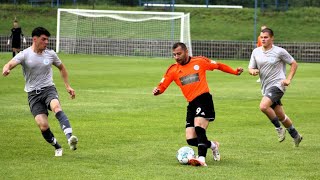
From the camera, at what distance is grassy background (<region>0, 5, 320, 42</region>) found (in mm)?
55906

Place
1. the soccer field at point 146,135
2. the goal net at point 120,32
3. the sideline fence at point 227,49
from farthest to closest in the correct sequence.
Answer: the goal net at point 120,32
the sideline fence at point 227,49
the soccer field at point 146,135

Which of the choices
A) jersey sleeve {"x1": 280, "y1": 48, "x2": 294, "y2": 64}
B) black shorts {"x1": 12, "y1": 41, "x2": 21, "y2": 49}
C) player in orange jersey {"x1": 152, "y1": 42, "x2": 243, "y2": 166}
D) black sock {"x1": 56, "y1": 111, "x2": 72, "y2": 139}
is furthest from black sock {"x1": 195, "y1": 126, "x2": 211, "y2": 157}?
black shorts {"x1": 12, "y1": 41, "x2": 21, "y2": 49}

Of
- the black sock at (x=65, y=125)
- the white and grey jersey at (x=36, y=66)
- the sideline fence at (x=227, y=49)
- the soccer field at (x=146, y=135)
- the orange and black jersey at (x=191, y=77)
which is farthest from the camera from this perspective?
the sideline fence at (x=227, y=49)

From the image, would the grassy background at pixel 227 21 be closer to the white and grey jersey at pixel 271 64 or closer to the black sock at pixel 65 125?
the white and grey jersey at pixel 271 64

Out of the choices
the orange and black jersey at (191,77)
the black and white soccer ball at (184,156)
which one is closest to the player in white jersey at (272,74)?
the orange and black jersey at (191,77)

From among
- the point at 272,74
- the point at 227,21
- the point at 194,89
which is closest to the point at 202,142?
the point at 194,89

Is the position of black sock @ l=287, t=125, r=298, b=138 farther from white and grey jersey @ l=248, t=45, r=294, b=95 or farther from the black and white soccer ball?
the black and white soccer ball

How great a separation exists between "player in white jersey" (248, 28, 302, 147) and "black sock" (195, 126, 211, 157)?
104 inches

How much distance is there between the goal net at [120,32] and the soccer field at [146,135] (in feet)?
57.3

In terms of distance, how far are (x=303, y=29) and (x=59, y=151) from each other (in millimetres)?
44186

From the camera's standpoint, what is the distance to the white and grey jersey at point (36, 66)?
567 inches

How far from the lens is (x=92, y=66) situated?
4147cm

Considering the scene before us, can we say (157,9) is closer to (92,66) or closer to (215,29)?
(215,29)

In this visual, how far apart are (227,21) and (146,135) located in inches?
1685
